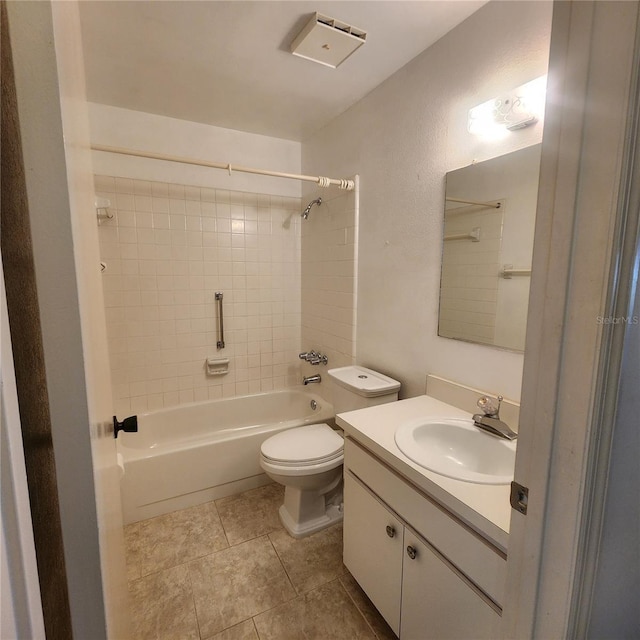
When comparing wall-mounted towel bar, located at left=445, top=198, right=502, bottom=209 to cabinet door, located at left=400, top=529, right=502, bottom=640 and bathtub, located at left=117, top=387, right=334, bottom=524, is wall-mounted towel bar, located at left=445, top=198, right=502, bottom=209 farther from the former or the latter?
bathtub, located at left=117, top=387, right=334, bottom=524

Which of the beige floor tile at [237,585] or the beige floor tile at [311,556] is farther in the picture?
the beige floor tile at [311,556]

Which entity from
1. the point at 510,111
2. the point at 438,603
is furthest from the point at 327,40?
the point at 438,603

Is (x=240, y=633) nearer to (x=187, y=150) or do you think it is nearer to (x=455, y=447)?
(x=455, y=447)

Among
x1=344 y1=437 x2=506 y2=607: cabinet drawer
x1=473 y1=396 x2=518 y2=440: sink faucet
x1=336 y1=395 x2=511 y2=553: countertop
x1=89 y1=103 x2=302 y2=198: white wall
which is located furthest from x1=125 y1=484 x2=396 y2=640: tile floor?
x1=89 y1=103 x2=302 y2=198: white wall

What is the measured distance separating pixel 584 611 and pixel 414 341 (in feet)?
4.11

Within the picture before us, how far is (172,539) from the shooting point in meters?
1.86

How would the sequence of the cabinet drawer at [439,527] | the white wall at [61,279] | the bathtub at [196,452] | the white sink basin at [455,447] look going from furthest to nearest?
the bathtub at [196,452] < the white sink basin at [455,447] < the cabinet drawer at [439,527] < the white wall at [61,279]

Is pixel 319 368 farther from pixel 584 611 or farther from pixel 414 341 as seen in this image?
pixel 584 611

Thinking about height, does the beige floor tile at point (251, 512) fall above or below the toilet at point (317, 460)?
below

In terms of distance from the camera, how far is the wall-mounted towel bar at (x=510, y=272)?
1.25 m

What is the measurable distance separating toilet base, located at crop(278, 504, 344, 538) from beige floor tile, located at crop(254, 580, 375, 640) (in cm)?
34

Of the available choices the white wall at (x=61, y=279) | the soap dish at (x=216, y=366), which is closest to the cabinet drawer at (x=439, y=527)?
the white wall at (x=61, y=279)

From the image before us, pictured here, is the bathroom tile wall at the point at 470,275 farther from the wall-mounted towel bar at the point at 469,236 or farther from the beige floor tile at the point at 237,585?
→ the beige floor tile at the point at 237,585

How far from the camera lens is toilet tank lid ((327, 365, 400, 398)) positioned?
1.76 meters
